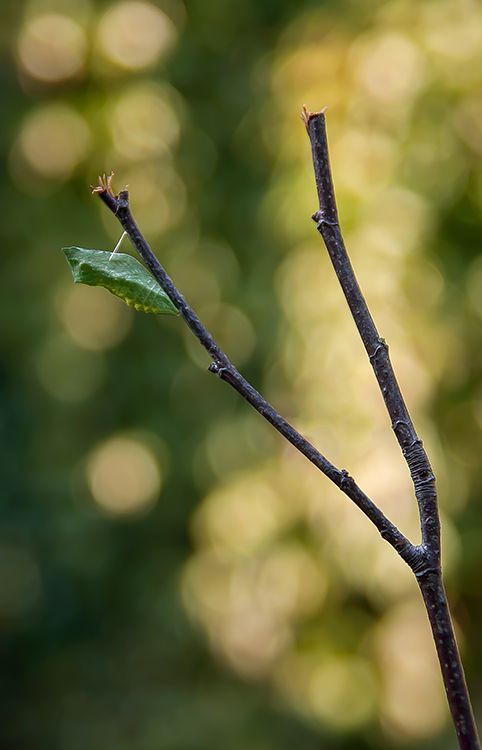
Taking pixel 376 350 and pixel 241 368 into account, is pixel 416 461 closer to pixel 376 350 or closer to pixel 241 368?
pixel 376 350

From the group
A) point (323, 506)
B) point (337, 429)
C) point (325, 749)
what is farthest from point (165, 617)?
point (337, 429)

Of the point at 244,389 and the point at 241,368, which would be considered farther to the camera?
the point at 241,368

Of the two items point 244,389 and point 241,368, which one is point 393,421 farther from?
point 241,368

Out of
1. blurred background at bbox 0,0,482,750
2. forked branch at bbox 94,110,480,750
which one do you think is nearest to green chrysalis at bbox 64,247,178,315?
forked branch at bbox 94,110,480,750

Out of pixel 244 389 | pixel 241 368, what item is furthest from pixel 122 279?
pixel 241 368

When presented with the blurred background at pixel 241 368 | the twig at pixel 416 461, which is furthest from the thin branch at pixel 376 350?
the blurred background at pixel 241 368

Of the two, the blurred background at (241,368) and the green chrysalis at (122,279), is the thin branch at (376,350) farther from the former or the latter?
the blurred background at (241,368)

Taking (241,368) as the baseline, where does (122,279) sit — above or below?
below
